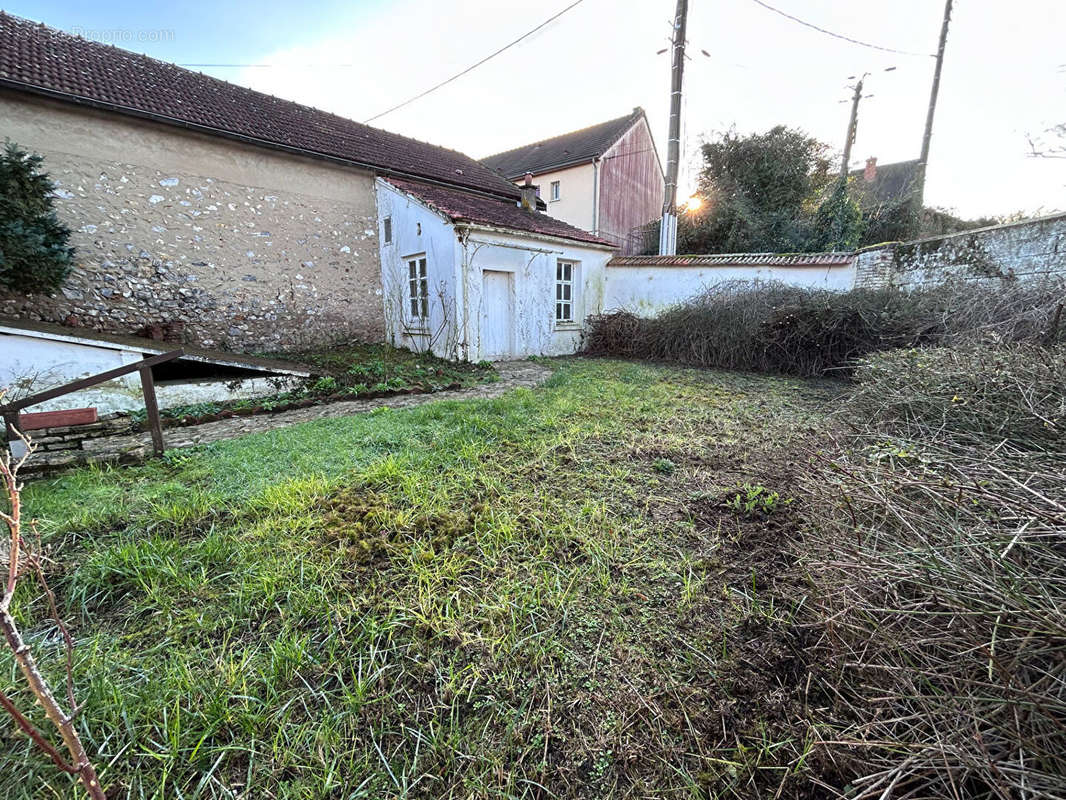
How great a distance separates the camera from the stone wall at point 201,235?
6441 millimetres

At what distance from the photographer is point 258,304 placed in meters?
8.27

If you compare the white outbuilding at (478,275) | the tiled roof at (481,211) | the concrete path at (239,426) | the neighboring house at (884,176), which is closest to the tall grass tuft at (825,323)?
the white outbuilding at (478,275)

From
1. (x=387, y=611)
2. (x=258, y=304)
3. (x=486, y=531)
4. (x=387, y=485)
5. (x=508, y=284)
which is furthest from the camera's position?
(x=508, y=284)

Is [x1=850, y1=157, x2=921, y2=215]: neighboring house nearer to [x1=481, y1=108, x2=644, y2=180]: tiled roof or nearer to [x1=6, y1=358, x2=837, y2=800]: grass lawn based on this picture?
[x1=481, y1=108, x2=644, y2=180]: tiled roof

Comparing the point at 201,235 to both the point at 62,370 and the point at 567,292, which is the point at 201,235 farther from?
the point at 567,292

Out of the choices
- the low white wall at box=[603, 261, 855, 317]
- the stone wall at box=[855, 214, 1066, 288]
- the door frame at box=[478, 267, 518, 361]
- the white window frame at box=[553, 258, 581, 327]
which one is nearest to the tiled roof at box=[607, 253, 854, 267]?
the low white wall at box=[603, 261, 855, 317]

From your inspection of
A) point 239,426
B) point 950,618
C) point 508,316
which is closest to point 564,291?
point 508,316

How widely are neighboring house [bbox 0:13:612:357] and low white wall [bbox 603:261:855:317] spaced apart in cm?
64

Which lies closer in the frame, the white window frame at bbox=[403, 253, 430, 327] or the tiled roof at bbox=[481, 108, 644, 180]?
the white window frame at bbox=[403, 253, 430, 327]

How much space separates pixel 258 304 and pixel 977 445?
33.2ft

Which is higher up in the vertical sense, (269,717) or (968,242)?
(968,242)

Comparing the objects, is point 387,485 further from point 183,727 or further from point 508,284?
point 508,284

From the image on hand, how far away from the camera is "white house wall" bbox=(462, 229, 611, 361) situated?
830 cm

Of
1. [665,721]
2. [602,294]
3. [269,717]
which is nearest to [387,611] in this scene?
[269,717]
